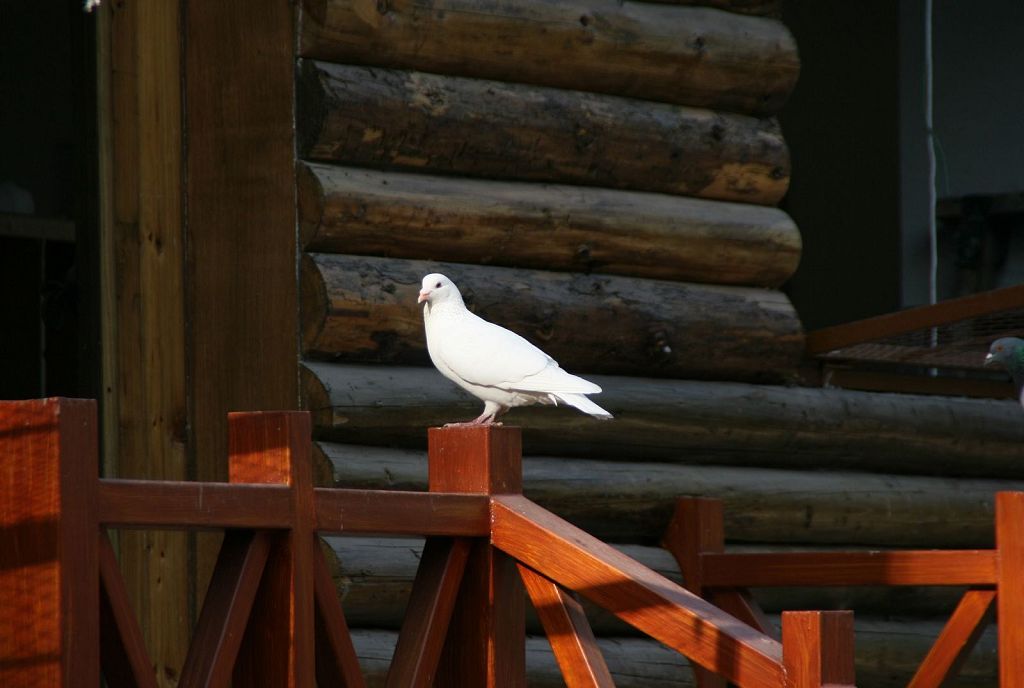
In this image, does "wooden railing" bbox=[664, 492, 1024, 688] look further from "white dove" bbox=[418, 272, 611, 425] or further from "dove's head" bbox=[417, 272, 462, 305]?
"dove's head" bbox=[417, 272, 462, 305]

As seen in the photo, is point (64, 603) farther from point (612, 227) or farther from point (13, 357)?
point (13, 357)

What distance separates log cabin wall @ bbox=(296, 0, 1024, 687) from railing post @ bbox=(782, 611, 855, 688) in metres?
2.25

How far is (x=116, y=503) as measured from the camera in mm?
2568

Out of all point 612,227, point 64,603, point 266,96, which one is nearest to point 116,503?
point 64,603

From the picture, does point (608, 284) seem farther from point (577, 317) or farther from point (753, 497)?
point (753, 497)

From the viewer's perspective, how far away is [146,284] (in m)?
5.34

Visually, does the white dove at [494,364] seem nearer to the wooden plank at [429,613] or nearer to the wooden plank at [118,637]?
the wooden plank at [429,613]

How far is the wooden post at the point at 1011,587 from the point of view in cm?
438

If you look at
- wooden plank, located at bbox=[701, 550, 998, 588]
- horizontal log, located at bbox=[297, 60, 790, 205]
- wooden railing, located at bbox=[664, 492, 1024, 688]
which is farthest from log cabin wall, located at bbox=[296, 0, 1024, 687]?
wooden plank, located at bbox=[701, 550, 998, 588]

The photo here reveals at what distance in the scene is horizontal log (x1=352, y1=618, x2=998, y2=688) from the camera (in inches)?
196

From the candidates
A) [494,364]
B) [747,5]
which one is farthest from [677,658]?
[747,5]

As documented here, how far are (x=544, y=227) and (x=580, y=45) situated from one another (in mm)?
Answer: 650

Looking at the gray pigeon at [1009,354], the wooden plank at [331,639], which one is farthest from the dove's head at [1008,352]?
the wooden plank at [331,639]

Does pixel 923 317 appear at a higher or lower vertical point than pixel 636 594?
Answer: higher
